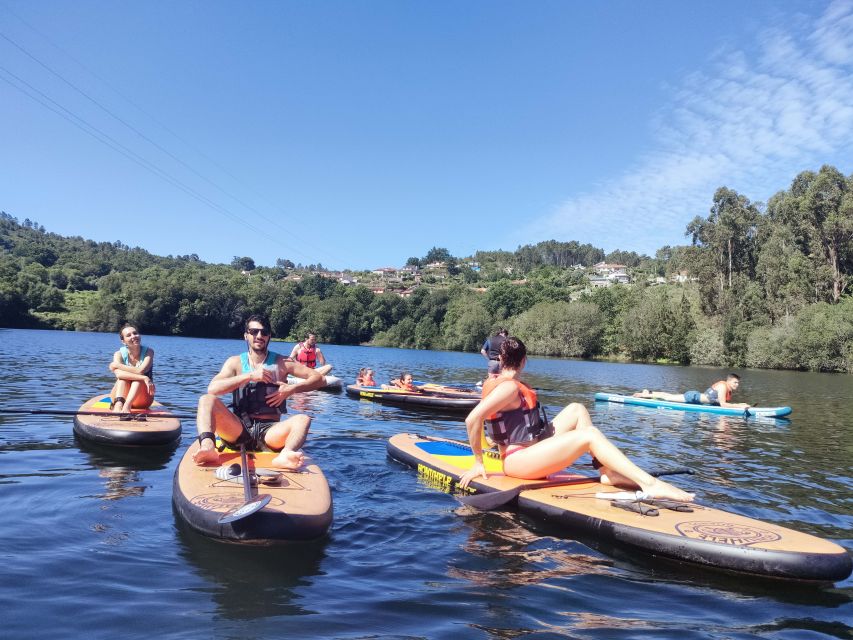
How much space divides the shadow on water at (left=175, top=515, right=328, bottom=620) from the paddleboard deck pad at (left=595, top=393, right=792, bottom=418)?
50.9 ft

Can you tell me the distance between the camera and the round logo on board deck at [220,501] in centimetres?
511

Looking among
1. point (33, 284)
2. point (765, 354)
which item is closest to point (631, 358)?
point (765, 354)

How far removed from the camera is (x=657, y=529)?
5152 mm

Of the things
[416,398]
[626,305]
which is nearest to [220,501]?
[416,398]

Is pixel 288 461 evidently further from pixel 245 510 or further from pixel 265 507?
pixel 245 510

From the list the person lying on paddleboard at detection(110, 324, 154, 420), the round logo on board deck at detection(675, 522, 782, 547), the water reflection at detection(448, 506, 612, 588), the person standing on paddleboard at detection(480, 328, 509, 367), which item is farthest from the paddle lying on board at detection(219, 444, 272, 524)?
the person lying on paddleboard at detection(110, 324, 154, 420)

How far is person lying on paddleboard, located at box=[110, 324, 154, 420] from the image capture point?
980cm

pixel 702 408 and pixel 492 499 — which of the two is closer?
pixel 492 499

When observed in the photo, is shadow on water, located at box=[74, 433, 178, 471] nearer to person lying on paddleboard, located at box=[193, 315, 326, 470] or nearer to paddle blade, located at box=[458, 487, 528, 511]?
person lying on paddleboard, located at box=[193, 315, 326, 470]

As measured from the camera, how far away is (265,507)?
16.3 feet

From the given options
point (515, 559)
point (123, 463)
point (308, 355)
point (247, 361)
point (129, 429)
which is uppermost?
point (247, 361)

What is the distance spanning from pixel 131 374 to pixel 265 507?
6038 mm

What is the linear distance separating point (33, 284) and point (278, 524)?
93.4m

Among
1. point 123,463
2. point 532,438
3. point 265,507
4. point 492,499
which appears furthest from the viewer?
point 123,463
